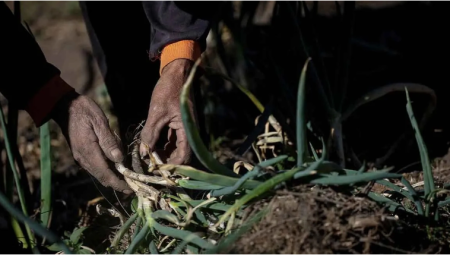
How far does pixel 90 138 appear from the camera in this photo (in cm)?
134

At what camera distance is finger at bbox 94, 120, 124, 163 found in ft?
4.33

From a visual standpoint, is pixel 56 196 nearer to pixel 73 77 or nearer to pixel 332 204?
pixel 73 77

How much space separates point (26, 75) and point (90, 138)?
0.22 m

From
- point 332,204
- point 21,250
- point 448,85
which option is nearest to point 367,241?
point 332,204

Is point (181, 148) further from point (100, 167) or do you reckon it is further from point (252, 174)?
point (252, 174)

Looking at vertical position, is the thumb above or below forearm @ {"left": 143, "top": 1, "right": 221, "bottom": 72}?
below

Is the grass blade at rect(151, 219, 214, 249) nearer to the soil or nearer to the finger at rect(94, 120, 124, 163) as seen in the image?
the soil

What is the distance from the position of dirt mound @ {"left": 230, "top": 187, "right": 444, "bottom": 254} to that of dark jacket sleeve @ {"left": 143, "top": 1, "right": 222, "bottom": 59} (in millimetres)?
509

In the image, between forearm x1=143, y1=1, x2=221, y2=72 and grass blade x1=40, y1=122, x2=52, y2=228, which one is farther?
grass blade x1=40, y1=122, x2=52, y2=228

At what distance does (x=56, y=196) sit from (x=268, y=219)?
1.26m

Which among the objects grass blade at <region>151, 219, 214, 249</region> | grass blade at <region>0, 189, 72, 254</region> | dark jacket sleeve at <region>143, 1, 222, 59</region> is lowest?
grass blade at <region>151, 219, 214, 249</region>

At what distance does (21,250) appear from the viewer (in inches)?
58.6

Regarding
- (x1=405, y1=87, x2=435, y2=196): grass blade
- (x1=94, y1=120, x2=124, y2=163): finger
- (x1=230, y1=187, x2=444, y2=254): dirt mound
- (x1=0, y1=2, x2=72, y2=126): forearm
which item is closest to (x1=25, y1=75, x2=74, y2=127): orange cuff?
(x1=0, y1=2, x2=72, y2=126): forearm

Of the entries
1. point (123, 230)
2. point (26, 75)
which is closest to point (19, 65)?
point (26, 75)
